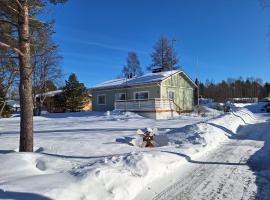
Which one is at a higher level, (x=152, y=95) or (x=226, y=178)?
(x=152, y=95)

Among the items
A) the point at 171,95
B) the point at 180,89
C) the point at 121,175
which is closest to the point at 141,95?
the point at 171,95

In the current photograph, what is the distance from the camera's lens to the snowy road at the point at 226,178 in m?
4.50

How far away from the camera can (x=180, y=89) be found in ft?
96.6

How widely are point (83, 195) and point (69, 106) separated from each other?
1398 inches

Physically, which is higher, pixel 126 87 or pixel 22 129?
pixel 126 87

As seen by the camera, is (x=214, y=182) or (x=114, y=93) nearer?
(x=214, y=182)

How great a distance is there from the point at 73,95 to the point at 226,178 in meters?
34.9

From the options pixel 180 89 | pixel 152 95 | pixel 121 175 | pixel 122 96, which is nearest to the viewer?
pixel 121 175

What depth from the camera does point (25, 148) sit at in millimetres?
7359

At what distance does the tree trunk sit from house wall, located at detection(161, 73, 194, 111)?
63.8 ft

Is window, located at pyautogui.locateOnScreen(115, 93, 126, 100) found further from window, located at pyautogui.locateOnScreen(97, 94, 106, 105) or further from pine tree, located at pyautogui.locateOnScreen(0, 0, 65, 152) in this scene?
pine tree, located at pyautogui.locateOnScreen(0, 0, 65, 152)

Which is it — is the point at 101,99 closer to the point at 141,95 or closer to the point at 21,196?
the point at 141,95

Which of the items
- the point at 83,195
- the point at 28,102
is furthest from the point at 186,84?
the point at 83,195

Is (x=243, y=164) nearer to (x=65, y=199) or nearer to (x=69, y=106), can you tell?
(x=65, y=199)
